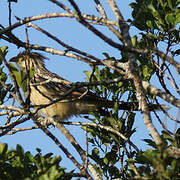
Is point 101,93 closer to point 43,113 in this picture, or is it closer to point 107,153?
point 107,153

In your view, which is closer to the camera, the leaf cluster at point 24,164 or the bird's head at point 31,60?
the leaf cluster at point 24,164

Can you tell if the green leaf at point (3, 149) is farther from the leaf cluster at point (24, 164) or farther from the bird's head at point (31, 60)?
the bird's head at point (31, 60)

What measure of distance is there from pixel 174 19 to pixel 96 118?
177 centimetres

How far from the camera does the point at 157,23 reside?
14.4 ft

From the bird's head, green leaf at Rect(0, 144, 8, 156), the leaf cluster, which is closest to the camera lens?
the leaf cluster

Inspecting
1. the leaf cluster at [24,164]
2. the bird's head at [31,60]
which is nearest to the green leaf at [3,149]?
the leaf cluster at [24,164]

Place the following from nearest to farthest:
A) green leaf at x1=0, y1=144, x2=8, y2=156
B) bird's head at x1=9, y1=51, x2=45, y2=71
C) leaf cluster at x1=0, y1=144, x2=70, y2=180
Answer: leaf cluster at x1=0, y1=144, x2=70, y2=180
green leaf at x1=0, y1=144, x2=8, y2=156
bird's head at x1=9, y1=51, x2=45, y2=71

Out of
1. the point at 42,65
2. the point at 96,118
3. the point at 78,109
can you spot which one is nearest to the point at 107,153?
the point at 96,118

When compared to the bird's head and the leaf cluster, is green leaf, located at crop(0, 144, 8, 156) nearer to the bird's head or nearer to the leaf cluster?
the leaf cluster

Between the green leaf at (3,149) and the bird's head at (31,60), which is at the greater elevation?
the bird's head at (31,60)

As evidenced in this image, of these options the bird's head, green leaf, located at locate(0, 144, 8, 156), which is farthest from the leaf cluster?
the bird's head

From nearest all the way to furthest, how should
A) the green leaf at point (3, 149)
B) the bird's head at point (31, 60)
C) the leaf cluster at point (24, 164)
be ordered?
the leaf cluster at point (24, 164), the green leaf at point (3, 149), the bird's head at point (31, 60)

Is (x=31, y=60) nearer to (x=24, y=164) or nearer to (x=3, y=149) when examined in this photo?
(x=3, y=149)

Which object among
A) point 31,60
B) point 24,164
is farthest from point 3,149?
point 31,60
